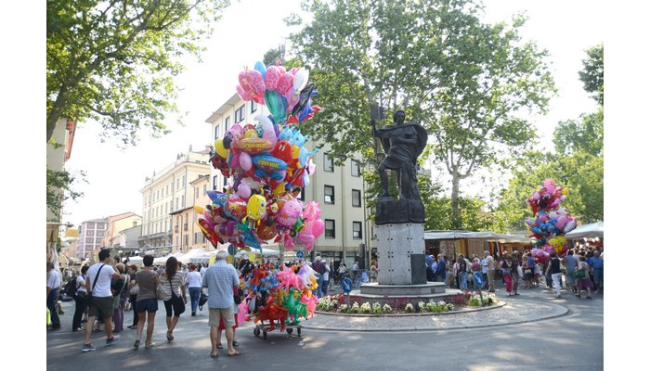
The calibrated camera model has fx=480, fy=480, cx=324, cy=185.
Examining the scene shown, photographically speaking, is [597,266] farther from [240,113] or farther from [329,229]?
[240,113]

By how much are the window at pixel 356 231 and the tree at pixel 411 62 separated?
17451 millimetres

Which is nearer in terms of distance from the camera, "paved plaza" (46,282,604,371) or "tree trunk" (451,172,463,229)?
"paved plaza" (46,282,604,371)

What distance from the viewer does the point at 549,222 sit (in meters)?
21.4

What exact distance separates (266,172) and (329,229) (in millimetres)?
33044

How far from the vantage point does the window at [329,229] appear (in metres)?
42.7

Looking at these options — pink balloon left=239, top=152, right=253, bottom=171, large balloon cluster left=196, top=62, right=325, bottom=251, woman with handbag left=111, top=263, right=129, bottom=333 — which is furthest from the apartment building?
pink balloon left=239, top=152, right=253, bottom=171

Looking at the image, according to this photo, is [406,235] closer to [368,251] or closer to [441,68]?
[441,68]

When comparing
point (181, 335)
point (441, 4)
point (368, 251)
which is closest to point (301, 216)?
point (181, 335)

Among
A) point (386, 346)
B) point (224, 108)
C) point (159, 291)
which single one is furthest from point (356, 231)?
point (386, 346)

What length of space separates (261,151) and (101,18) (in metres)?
8.28

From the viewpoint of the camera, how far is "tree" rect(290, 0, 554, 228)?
81.3 feet

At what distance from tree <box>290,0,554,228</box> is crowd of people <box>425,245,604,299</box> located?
7.93 metres

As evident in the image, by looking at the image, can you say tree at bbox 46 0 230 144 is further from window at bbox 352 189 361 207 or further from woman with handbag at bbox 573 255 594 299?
window at bbox 352 189 361 207

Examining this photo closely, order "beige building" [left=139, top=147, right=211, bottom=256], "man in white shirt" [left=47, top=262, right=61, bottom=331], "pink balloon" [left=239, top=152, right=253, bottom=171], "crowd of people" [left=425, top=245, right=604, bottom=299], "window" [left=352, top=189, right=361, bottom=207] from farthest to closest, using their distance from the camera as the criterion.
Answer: "beige building" [left=139, top=147, right=211, bottom=256], "window" [left=352, top=189, right=361, bottom=207], "crowd of people" [left=425, top=245, right=604, bottom=299], "man in white shirt" [left=47, top=262, right=61, bottom=331], "pink balloon" [left=239, top=152, right=253, bottom=171]
